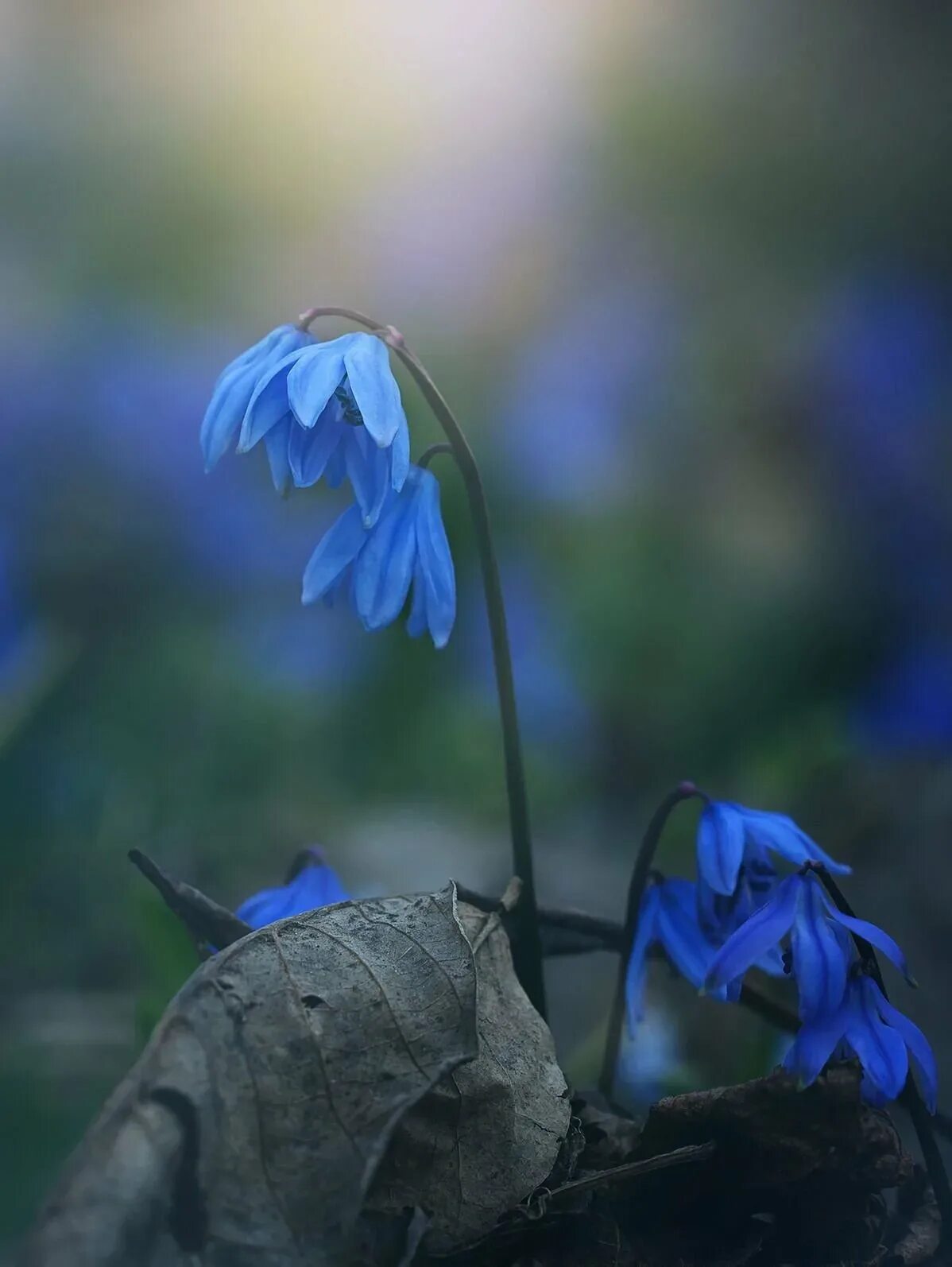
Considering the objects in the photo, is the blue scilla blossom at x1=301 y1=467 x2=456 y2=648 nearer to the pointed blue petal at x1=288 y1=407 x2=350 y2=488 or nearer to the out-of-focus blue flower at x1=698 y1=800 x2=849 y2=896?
the pointed blue petal at x1=288 y1=407 x2=350 y2=488

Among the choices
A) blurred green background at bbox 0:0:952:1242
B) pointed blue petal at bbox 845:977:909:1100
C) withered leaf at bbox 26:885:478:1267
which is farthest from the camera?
blurred green background at bbox 0:0:952:1242

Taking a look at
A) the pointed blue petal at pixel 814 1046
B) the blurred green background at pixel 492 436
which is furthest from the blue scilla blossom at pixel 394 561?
the blurred green background at pixel 492 436

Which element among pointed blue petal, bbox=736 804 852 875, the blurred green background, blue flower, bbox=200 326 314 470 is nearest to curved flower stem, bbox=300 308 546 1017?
blue flower, bbox=200 326 314 470

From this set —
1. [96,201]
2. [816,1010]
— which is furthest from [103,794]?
[816,1010]

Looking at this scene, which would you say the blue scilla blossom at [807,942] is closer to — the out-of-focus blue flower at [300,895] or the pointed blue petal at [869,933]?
the pointed blue petal at [869,933]

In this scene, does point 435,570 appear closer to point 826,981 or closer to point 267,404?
point 267,404

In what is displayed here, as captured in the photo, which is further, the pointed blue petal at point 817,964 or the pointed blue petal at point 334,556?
the pointed blue petal at point 334,556
